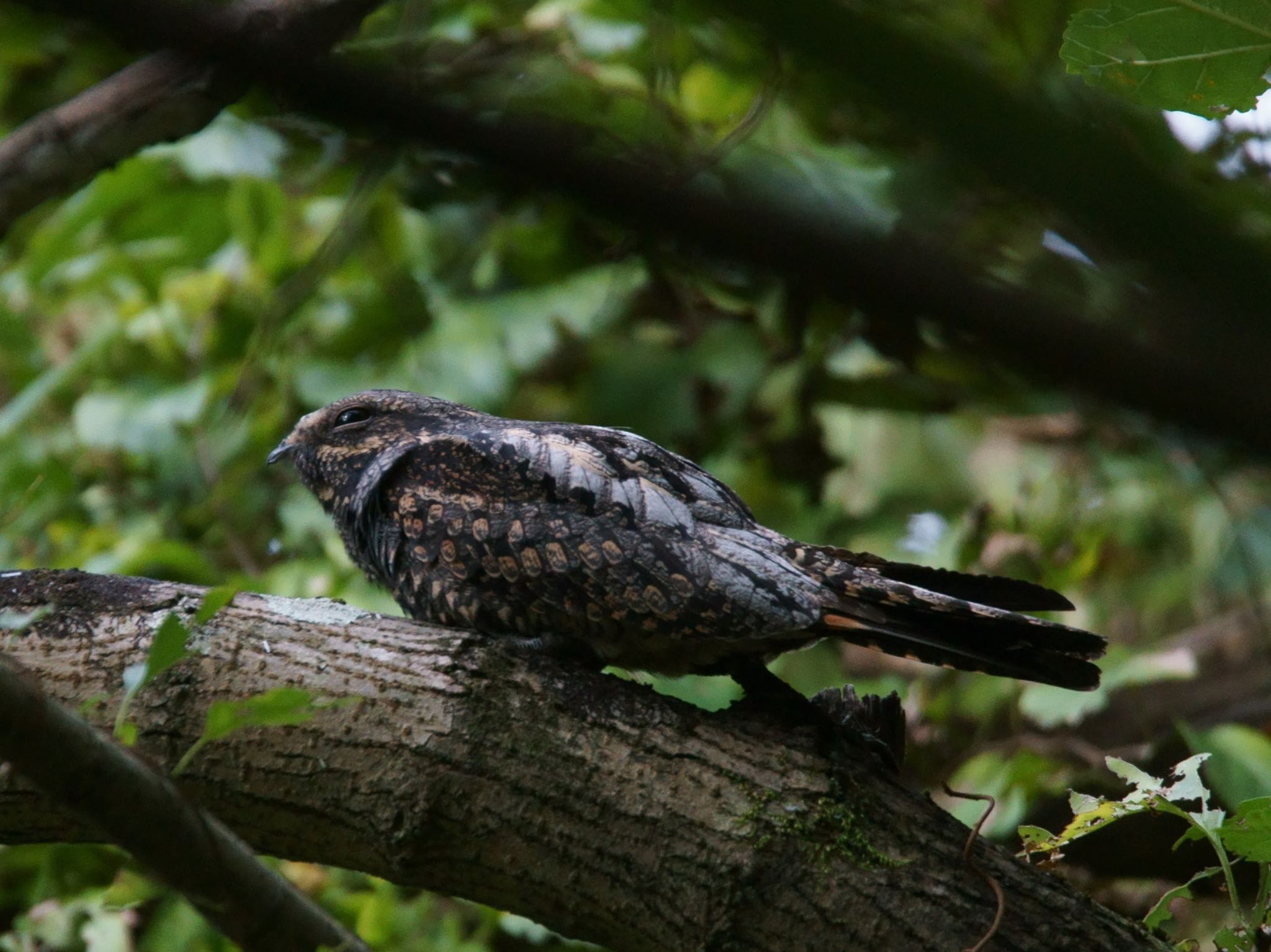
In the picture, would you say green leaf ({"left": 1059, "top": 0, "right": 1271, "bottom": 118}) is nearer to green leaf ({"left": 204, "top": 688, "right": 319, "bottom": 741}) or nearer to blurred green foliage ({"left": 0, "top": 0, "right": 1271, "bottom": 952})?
green leaf ({"left": 204, "top": 688, "right": 319, "bottom": 741})

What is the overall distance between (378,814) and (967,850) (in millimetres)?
1087

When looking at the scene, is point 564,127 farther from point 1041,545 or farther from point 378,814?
point 1041,545

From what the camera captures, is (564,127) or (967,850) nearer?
(564,127)

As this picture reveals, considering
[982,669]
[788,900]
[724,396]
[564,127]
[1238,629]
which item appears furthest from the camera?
[1238,629]

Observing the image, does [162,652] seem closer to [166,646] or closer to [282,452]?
[166,646]

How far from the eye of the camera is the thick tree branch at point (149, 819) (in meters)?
1.30

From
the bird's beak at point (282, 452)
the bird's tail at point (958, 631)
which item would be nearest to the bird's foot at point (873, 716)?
the bird's tail at point (958, 631)

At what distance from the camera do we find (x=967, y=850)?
7.16 feet

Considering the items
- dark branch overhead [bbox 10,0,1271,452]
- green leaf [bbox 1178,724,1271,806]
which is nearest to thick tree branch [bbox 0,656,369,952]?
dark branch overhead [bbox 10,0,1271,452]

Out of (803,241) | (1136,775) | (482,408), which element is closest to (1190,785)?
(1136,775)

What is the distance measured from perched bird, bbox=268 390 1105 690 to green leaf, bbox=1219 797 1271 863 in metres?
0.37

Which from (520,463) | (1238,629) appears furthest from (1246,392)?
(1238,629)

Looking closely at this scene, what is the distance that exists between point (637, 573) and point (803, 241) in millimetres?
1945

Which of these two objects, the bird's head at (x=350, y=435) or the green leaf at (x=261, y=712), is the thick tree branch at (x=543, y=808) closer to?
the green leaf at (x=261, y=712)
